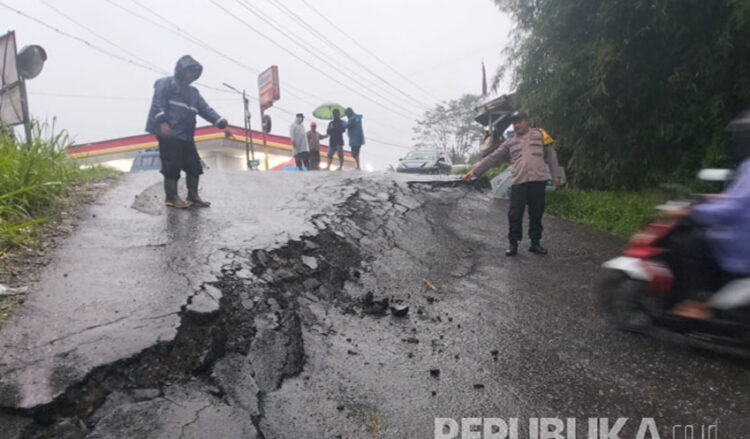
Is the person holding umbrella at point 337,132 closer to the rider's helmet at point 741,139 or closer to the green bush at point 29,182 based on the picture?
the green bush at point 29,182

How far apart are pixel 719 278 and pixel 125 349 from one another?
3611mm

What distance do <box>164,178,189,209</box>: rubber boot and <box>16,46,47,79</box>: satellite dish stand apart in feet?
11.7

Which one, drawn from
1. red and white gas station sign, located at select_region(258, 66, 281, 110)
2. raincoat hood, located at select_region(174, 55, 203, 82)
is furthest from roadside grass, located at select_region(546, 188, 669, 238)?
red and white gas station sign, located at select_region(258, 66, 281, 110)

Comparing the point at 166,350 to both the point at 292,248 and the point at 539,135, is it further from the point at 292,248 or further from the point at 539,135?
the point at 539,135

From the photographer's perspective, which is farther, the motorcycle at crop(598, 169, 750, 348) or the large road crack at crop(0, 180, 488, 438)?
the motorcycle at crop(598, 169, 750, 348)

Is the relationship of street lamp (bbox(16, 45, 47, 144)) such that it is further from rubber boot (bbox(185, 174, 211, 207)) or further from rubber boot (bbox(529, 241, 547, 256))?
rubber boot (bbox(529, 241, 547, 256))

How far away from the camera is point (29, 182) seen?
457 cm

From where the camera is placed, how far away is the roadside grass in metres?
6.63

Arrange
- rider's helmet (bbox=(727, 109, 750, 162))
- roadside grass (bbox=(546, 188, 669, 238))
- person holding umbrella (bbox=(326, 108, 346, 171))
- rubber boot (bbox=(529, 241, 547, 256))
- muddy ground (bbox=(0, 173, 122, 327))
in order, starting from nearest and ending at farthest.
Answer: rider's helmet (bbox=(727, 109, 750, 162)) → muddy ground (bbox=(0, 173, 122, 327)) → rubber boot (bbox=(529, 241, 547, 256)) → roadside grass (bbox=(546, 188, 669, 238)) → person holding umbrella (bbox=(326, 108, 346, 171))

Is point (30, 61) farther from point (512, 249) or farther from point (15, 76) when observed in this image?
point (512, 249)

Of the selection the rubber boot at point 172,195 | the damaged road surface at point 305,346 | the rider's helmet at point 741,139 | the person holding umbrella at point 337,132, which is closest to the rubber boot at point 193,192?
the rubber boot at point 172,195

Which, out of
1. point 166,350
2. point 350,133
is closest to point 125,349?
point 166,350

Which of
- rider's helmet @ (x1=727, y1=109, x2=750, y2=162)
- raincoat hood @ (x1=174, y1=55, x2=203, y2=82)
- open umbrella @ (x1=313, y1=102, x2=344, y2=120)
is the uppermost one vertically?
open umbrella @ (x1=313, y1=102, x2=344, y2=120)

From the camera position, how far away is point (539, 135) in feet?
17.0
